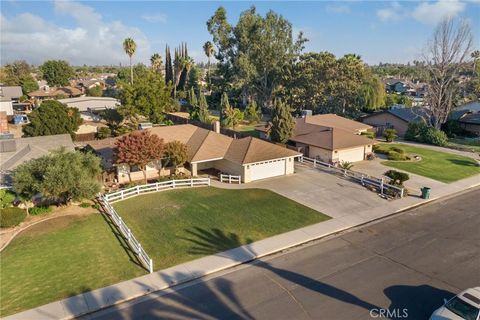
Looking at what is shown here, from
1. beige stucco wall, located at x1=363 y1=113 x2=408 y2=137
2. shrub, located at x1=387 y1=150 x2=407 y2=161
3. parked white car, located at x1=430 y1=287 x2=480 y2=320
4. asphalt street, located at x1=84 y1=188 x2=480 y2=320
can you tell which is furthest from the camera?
beige stucco wall, located at x1=363 y1=113 x2=408 y2=137

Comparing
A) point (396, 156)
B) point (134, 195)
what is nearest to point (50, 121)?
point (134, 195)

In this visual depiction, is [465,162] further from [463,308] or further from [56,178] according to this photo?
[56,178]

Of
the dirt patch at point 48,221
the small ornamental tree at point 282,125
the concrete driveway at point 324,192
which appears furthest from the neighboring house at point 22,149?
the small ornamental tree at point 282,125

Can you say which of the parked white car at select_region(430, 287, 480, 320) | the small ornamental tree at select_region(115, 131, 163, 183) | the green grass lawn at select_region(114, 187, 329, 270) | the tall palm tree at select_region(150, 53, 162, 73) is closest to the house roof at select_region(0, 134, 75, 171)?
the small ornamental tree at select_region(115, 131, 163, 183)

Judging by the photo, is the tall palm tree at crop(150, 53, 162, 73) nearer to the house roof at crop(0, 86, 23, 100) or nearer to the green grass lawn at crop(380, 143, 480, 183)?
the house roof at crop(0, 86, 23, 100)

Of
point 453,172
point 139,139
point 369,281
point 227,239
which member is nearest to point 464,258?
point 369,281

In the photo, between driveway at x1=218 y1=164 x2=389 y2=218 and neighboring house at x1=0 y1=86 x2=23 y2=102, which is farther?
neighboring house at x1=0 y1=86 x2=23 y2=102
